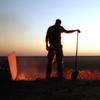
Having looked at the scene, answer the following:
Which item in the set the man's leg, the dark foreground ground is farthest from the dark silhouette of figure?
the dark foreground ground

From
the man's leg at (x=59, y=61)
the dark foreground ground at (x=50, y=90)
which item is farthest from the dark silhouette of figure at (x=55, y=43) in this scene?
the dark foreground ground at (x=50, y=90)

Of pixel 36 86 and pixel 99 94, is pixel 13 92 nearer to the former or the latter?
pixel 36 86

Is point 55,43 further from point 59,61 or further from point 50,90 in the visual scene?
point 50,90

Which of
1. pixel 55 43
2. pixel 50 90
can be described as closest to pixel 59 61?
pixel 55 43

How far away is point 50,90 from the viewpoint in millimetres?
12141

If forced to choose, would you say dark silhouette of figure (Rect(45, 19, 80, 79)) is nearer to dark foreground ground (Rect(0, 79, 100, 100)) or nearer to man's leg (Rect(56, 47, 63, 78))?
man's leg (Rect(56, 47, 63, 78))

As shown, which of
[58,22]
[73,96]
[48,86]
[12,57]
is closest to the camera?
[73,96]

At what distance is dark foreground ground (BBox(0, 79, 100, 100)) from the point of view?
11148 mm

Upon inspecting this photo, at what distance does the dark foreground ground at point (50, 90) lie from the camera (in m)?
11.1

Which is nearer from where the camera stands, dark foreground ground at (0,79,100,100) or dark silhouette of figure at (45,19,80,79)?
dark foreground ground at (0,79,100,100)

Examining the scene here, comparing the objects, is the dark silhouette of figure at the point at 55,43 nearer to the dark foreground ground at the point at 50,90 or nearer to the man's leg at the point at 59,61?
the man's leg at the point at 59,61

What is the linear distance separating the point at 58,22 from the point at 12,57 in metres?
2.61

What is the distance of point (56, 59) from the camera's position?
1622 cm

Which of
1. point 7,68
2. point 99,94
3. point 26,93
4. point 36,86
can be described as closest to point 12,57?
point 7,68
